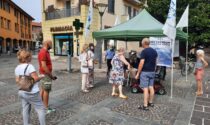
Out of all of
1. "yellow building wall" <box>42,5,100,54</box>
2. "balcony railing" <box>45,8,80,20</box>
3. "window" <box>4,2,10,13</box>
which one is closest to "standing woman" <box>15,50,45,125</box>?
"yellow building wall" <box>42,5,100,54</box>

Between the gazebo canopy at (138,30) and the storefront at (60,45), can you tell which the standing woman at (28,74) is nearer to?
the gazebo canopy at (138,30)

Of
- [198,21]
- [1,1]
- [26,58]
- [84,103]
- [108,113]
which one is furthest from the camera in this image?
[1,1]

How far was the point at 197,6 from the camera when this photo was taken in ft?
62.3

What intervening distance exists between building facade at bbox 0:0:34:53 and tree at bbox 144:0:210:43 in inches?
1091

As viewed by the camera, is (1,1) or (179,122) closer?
(179,122)

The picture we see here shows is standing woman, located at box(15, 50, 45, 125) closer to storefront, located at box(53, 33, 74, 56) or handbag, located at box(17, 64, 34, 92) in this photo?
handbag, located at box(17, 64, 34, 92)

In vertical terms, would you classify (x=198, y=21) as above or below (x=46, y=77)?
above

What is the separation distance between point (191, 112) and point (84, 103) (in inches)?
109

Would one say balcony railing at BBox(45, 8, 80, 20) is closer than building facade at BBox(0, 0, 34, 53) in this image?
Yes

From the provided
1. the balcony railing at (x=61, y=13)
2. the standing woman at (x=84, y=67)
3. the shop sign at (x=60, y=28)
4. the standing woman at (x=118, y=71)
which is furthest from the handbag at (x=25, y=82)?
the shop sign at (x=60, y=28)

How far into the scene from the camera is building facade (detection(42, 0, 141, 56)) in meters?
22.8

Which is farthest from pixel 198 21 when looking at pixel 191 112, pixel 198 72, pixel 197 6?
pixel 191 112

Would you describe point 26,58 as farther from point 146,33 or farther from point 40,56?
point 146,33

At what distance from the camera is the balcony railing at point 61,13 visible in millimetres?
23259
